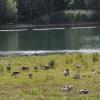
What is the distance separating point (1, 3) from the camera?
131 meters

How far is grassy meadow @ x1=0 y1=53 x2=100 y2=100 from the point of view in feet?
53.1

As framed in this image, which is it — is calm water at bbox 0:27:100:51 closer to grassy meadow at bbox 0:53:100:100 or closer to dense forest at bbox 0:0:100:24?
grassy meadow at bbox 0:53:100:100

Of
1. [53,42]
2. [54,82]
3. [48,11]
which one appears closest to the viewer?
[54,82]

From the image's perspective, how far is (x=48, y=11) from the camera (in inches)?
5477

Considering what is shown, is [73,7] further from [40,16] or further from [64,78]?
[64,78]

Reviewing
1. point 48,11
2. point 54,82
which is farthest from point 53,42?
point 48,11

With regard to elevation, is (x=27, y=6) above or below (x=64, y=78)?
below

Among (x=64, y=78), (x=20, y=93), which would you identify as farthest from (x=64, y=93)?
(x=64, y=78)

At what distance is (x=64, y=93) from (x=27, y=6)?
124m

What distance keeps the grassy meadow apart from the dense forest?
323ft

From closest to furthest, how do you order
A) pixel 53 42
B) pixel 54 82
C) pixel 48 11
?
1. pixel 54 82
2. pixel 53 42
3. pixel 48 11

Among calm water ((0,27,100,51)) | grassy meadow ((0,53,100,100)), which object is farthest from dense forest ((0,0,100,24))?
grassy meadow ((0,53,100,100))

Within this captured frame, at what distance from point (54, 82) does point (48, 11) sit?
119076mm

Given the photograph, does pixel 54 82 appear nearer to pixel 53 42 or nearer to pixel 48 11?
pixel 53 42
